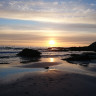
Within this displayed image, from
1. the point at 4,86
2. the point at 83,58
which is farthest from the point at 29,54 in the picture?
the point at 4,86

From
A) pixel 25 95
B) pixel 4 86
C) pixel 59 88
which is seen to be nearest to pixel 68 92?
A: pixel 59 88

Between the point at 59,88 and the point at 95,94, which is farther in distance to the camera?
the point at 59,88

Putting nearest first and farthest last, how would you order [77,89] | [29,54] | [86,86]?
[77,89]
[86,86]
[29,54]

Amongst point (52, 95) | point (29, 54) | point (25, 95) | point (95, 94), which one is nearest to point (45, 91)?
point (52, 95)

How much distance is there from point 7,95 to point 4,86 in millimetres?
1500

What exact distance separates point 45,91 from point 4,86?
7.88ft

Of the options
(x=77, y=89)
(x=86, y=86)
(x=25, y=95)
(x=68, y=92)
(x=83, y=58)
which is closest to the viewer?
(x=25, y=95)

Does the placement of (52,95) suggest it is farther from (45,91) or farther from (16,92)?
(16,92)

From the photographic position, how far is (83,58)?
25.2 metres

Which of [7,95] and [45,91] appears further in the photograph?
[45,91]

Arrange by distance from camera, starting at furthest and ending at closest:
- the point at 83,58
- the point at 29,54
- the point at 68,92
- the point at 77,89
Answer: the point at 29,54, the point at 83,58, the point at 77,89, the point at 68,92

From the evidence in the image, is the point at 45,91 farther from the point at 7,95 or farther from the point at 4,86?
the point at 4,86

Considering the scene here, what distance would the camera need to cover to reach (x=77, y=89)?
7.82 meters

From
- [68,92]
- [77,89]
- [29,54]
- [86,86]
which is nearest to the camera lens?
[68,92]
